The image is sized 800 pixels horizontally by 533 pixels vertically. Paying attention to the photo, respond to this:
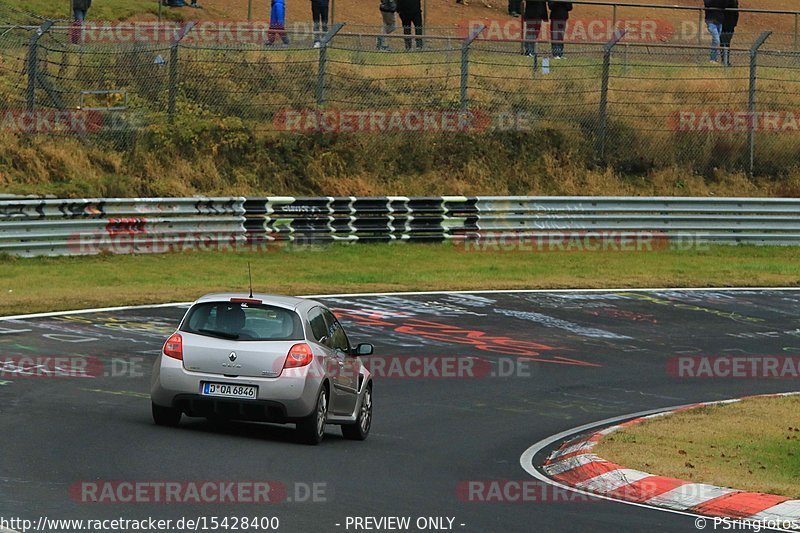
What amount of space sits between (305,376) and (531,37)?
81.9 ft

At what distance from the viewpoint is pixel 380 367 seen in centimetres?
1717

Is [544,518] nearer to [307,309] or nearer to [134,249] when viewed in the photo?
[307,309]

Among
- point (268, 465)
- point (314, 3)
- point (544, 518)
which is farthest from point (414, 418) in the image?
point (314, 3)

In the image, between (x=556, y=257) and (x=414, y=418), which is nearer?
(x=414, y=418)

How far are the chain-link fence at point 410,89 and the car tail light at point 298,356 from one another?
18386 mm

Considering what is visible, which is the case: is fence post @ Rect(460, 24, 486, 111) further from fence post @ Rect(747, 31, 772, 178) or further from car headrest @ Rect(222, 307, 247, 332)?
car headrest @ Rect(222, 307, 247, 332)

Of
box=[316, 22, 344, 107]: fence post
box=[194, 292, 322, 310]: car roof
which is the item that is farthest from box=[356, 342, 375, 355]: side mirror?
box=[316, 22, 344, 107]: fence post

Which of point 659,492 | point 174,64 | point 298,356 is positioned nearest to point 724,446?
point 659,492

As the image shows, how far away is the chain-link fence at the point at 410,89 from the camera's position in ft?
100

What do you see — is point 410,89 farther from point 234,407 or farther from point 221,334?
point 234,407

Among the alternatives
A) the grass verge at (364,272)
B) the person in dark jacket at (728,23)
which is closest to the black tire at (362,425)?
the grass verge at (364,272)

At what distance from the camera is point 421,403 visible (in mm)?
15109

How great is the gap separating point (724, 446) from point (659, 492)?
112 inches

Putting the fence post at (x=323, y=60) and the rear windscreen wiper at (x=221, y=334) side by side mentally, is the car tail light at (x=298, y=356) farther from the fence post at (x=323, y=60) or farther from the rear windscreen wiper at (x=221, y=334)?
the fence post at (x=323, y=60)
